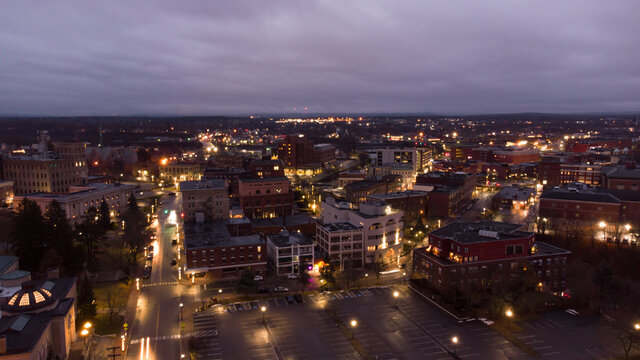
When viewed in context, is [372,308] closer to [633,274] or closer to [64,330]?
[64,330]

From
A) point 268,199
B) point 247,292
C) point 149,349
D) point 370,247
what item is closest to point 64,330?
point 149,349

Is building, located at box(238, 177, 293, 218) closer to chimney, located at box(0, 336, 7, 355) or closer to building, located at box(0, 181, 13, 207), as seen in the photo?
building, located at box(0, 181, 13, 207)

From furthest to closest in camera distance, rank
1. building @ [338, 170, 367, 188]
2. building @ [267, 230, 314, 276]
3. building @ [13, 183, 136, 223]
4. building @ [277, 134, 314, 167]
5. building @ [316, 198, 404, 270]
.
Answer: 1. building @ [277, 134, 314, 167]
2. building @ [338, 170, 367, 188]
3. building @ [13, 183, 136, 223]
4. building @ [316, 198, 404, 270]
5. building @ [267, 230, 314, 276]

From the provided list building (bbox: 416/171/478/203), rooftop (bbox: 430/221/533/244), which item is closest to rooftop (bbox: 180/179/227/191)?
rooftop (bbox: 430/221/533/244)

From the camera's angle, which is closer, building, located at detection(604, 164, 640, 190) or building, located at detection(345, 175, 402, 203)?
building, located at detection(345, 175, 402, 203)

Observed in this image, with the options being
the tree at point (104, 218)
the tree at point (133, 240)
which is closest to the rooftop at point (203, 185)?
the tree at point (133, 240)

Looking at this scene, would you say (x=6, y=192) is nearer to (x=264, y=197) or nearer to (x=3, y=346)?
(x=264, y=197)
